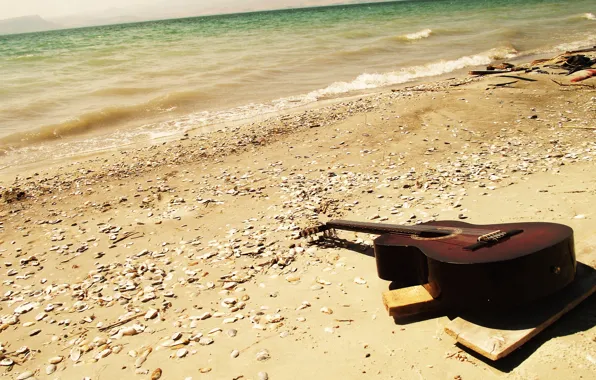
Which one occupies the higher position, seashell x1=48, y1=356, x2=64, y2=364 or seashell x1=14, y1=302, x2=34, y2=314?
seashell x1=14, y1=302, x2=34, y2=314

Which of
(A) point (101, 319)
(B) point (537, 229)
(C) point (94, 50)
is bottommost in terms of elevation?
(A) point (101, 319)

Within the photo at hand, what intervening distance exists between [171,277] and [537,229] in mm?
4047

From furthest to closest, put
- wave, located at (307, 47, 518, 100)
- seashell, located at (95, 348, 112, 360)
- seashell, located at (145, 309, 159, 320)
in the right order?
wave, located at (307, 47, 518, 100)
seashell, located at (145, 309, 159, 320)
seashell, located at (95, 348, 112, 360)

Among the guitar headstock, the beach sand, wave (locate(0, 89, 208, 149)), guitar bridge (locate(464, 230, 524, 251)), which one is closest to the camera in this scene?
guitar bridge (locate(464, 230, 524, 251))

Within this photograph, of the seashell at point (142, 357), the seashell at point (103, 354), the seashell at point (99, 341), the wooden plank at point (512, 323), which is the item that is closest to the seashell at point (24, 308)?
the seashell at point (99, 341)

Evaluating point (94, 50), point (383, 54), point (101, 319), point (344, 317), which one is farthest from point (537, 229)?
point (94, 50)

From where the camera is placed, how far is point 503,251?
304 cm

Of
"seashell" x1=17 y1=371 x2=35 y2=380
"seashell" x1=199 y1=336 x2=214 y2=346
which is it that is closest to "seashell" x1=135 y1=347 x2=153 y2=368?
"seashell" x1=199 y1=336 x2=214 y2=346

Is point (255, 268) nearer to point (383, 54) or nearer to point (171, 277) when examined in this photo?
point (171, 277)

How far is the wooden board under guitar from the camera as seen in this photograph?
2.86 m

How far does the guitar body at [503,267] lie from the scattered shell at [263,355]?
1.46m

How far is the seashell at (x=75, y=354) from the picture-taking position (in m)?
3.99

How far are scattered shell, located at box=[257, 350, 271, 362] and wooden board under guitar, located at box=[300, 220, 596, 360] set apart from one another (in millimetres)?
1096

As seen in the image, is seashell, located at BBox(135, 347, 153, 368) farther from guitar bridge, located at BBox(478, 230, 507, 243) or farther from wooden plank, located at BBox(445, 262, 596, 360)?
guitar bridge, located at BBox(478, 230, 507, 243)
